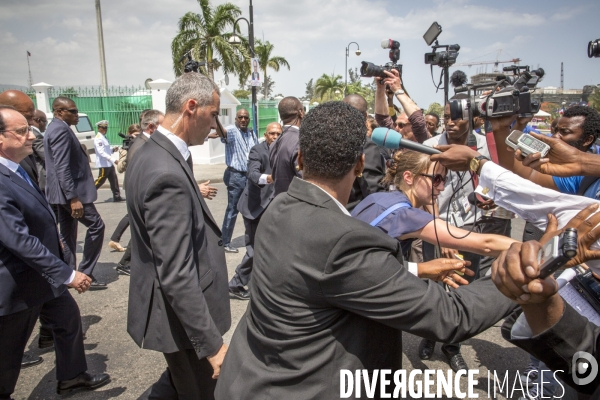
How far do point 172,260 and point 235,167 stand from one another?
4898 mm

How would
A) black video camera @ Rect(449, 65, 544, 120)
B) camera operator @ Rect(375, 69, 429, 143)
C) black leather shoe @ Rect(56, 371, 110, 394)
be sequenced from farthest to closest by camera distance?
camera operator @ Rect(375, 69, 429, 143)
black leather shoe @ Rect(56, 371, 110, 394)
black video camera @ Rect(449, 65, 544, 120)

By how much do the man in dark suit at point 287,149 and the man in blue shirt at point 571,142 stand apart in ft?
6.17

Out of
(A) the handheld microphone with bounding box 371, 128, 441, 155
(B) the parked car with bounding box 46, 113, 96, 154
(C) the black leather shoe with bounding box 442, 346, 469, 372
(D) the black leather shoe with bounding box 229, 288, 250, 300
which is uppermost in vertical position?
(B) the parked car with bounding box 46, 113, 96, 154

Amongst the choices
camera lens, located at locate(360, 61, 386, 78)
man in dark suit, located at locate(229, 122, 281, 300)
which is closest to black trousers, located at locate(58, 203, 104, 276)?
man in dark suit, located at locate(229, 122, 281, 300)

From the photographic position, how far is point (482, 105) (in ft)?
7.12

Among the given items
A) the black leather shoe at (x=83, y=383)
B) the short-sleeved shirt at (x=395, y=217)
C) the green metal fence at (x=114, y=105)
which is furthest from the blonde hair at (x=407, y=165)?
the green metal fence at (x=114, y=105)

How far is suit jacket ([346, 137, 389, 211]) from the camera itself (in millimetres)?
3391

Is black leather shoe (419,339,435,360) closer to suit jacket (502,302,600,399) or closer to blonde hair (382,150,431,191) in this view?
blonde hair (382,150,431,191)

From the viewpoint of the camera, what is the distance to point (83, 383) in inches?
120

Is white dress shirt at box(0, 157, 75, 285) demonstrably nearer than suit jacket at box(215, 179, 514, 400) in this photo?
No

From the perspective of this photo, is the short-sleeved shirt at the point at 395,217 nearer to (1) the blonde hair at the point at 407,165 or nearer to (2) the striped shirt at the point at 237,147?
(1) the blonde hair at the point at 407,165

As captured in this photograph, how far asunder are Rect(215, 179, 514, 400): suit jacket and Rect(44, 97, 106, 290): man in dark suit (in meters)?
3.55

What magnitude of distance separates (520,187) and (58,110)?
4.65 m

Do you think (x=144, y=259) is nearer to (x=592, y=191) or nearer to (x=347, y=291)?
(x=347, y=291)
